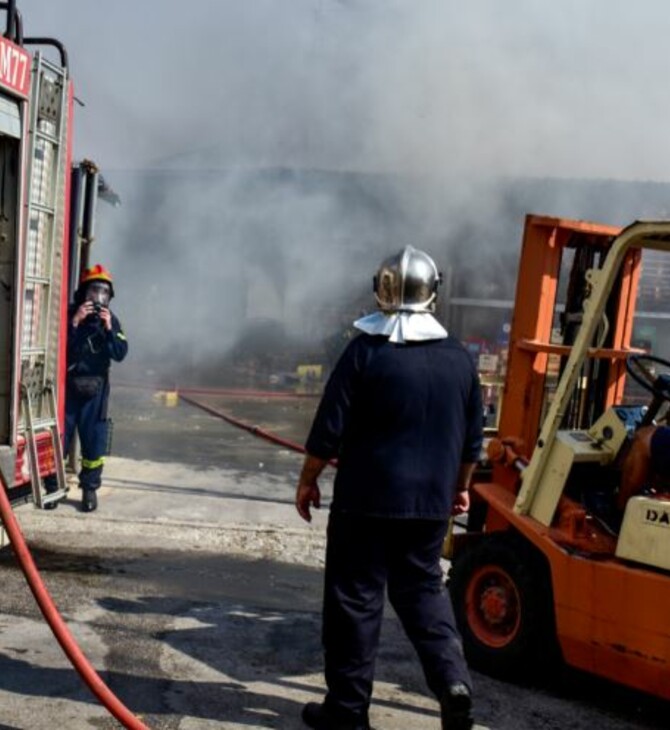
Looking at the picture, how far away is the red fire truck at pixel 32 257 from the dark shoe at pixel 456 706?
6.29ft

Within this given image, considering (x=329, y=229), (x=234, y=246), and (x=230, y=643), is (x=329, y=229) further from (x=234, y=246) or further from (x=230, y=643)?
(x=230, y=643)

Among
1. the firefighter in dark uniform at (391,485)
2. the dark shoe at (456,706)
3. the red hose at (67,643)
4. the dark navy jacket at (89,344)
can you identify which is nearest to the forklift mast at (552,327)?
the firefighter in dark uniform at (391,485)

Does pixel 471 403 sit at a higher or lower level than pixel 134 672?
higher

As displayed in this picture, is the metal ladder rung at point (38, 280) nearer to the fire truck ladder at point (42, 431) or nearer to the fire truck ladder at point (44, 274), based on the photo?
the fire truck ladder at point (44, 274)

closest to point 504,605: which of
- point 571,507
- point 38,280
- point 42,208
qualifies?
point 571,507

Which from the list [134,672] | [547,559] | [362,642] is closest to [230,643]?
[134,672]

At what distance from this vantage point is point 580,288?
4152 mm

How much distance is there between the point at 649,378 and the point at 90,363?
3.71 meters

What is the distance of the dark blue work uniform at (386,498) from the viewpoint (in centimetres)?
291

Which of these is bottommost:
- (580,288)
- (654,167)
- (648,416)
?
(648,416)

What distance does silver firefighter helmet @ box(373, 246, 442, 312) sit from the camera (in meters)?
2.99

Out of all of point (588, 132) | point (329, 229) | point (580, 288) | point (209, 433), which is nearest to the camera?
point (580, 288)

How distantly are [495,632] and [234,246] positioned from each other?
36.7 feet

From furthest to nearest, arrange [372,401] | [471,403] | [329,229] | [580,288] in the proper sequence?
[329,229] < [580,288] < [471,403] < [372,401]
